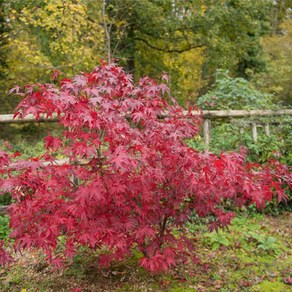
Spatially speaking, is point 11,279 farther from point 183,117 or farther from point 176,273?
point 183,117

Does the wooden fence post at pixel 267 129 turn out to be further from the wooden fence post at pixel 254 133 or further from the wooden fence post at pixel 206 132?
the wooden fence post at pixel 206 132

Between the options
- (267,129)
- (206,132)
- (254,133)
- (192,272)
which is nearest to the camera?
(192,272)

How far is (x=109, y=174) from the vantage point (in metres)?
3.04

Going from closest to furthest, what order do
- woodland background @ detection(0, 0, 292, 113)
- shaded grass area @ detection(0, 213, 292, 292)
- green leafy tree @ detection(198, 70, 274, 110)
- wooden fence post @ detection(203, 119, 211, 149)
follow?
shaded grass area @ detection(0, 213, 292, 292) < wooden fence post @ detection(203, 119, 211, 149) < green leafy tree @ detection(198, 70, 274, 110) < woodland background @ detection(0, 0, 292, 113)

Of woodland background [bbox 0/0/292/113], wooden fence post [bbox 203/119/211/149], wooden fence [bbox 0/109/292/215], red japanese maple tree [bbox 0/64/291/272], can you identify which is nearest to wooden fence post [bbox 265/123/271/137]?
wooden fence [bbox 0/109/292/215]

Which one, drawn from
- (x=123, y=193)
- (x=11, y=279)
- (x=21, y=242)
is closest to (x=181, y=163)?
(x=123, y=193)

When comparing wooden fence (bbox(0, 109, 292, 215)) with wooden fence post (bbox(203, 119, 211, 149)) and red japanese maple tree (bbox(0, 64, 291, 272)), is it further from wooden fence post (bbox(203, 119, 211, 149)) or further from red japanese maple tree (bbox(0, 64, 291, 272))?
red japanese maple tree (bbox(0, 64, 291, 272))

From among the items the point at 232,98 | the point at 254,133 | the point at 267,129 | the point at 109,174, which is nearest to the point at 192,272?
the point at 109,174

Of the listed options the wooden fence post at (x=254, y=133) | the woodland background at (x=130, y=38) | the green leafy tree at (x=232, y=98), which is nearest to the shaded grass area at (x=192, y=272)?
the wooden fence post at (x=254, y=133)

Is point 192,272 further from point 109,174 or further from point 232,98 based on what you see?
point 232,98

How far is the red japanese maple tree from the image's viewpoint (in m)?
2.86

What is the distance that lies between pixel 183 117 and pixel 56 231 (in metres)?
1.66

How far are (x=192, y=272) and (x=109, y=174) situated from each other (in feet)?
5.61

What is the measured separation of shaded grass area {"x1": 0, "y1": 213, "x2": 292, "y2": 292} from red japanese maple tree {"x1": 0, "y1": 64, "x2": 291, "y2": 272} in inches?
19.8
